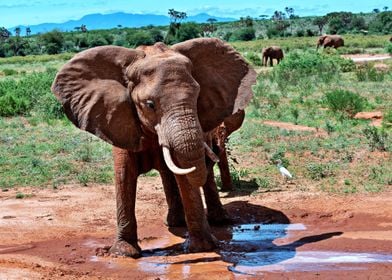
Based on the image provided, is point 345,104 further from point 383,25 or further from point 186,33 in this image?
point 383,25

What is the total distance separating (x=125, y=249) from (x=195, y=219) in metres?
0.83

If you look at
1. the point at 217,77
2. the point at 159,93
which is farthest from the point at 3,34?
the point at 159,93

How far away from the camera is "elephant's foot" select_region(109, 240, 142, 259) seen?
784 cm

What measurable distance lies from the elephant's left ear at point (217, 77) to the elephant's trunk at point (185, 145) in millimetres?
1085

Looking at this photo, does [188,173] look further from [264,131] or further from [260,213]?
[264,131]

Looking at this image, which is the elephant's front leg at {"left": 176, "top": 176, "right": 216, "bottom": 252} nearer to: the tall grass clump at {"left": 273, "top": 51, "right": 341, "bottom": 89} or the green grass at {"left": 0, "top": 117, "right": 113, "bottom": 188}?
the green grass at {"left": 0, "top": 117, "right": 113, "bottom": 188}

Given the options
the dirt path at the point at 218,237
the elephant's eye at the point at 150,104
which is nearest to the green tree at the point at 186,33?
the dirt path at the point at 218,237

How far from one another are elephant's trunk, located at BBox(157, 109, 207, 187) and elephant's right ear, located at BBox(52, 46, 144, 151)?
34.0 inches

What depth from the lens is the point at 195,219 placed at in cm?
768

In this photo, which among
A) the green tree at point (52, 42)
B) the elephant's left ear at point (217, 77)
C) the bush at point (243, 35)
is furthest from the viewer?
the bush at point (243, 35)

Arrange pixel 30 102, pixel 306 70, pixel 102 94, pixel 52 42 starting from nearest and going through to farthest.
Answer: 1. pixel 102 94
2. pixel 30 102
3. pixel 306 70
4. pixel 52 42

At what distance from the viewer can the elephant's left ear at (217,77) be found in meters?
7.77

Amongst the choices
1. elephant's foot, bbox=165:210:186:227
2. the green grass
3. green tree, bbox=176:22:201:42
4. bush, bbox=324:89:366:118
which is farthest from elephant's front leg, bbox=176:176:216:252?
green tree, bbox=176:22:201:42

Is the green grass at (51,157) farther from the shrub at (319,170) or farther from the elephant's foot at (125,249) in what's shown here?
the elephant's foot at (125,249)
